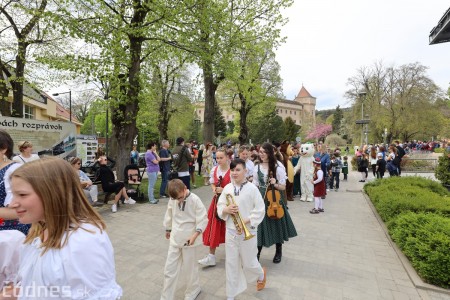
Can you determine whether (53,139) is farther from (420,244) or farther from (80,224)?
(420,244)

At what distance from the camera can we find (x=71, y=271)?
1221 mm

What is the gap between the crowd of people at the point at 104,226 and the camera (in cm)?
125

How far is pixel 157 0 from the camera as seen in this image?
903cm

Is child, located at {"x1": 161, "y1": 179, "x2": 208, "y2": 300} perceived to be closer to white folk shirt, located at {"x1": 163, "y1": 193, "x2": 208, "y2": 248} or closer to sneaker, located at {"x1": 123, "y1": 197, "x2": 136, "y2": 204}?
white folk shirt, located at {"x1": 163, "y1": 193, "x2": 208, "y2": 248}

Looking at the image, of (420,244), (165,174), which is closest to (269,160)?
(420,244)

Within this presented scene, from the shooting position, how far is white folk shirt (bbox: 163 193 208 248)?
3.40 m

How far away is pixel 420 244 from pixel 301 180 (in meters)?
6.29

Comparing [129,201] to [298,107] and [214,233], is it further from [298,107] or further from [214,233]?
[298,107]

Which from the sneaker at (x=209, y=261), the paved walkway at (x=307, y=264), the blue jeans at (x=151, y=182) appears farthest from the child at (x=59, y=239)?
the blue jeans at (x=151, y=182)

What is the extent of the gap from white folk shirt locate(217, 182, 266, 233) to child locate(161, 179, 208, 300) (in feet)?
0.93

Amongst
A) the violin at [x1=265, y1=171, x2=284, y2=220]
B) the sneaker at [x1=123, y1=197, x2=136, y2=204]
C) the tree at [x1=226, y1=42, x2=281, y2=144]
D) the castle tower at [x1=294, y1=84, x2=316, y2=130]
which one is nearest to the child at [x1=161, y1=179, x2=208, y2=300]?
the violin at [x1=265, y1=171, x2=284, y2=220]

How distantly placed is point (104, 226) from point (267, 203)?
3386 mm

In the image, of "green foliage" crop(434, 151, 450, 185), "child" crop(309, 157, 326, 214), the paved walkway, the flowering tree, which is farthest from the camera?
the flowering tree

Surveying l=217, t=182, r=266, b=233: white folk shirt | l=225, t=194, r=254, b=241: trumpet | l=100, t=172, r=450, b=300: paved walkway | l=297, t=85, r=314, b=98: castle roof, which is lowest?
l=100, t=172, r=450, b=300: paved walkway
